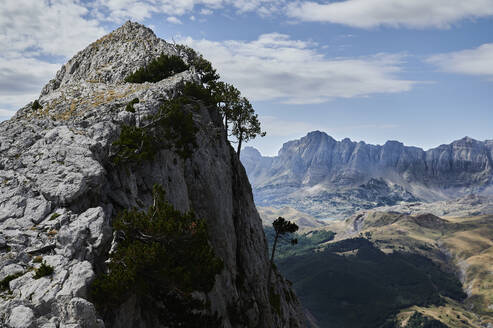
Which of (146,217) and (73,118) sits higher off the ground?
(73,118)

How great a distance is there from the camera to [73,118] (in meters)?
46.1

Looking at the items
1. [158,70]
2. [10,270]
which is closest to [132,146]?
[10,270]

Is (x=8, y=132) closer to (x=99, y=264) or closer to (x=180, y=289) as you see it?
(x=99, y=264)

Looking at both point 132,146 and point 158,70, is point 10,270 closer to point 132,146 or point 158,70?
point 132,146

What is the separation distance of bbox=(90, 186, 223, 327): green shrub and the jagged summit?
5457 centimetres

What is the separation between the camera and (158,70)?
73500 millimetres

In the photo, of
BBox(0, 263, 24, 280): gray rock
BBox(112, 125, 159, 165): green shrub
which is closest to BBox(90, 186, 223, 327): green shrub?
BBox(0, 263, 24, 280): gray rock

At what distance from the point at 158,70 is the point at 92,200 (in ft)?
162

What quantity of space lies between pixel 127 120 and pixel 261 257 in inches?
1618

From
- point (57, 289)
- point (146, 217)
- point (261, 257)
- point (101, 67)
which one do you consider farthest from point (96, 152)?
point (101, 67)

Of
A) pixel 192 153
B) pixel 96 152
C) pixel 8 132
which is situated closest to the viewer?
pixel 96 152

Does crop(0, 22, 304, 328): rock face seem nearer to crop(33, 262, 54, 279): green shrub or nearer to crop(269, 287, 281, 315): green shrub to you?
crop(33, 262, 54, 279): green shrub

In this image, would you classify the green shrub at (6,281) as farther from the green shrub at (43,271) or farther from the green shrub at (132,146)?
the green shrub at (132,146)

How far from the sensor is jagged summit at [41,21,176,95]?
78188 mm
